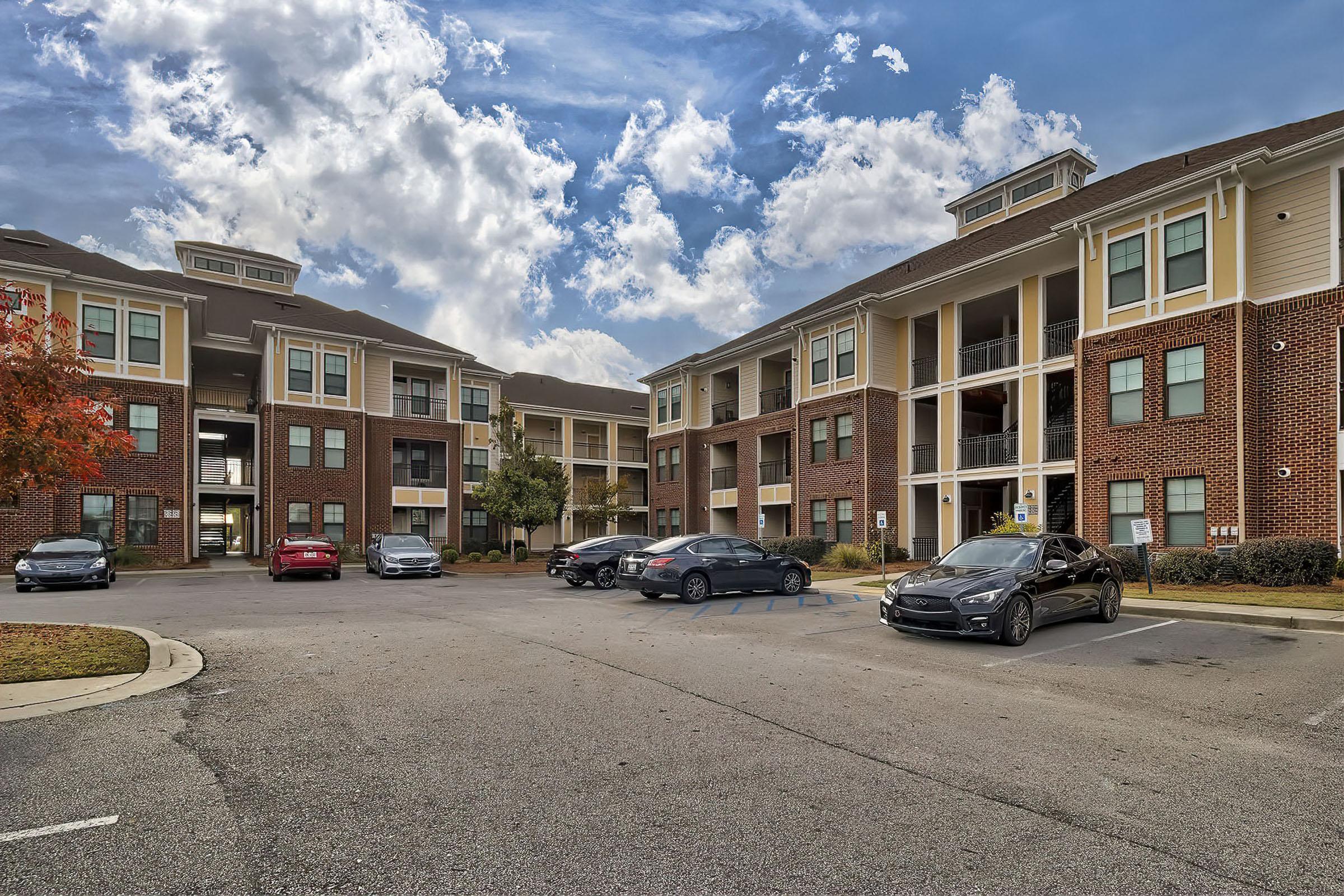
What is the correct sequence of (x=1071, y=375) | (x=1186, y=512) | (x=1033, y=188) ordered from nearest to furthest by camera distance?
(x=1186, y=512) < (x=1071, y=375) < (x=1033, y=188)

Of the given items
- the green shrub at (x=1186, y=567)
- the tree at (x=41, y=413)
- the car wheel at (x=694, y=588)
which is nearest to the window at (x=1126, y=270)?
the green shrub at (x=1186, y=567)

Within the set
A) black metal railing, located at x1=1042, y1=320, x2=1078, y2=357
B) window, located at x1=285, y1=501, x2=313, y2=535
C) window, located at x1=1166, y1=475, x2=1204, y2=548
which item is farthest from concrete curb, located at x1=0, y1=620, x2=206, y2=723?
window, located at x1=285, y1=501, x2=313, y2=535

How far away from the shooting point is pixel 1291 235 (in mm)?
18406

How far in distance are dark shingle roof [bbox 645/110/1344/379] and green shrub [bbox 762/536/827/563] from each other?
28.3 ft

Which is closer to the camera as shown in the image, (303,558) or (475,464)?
(303,558)

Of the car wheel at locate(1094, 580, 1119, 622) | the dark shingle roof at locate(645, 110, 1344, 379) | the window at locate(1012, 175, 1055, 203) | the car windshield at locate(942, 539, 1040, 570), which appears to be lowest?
the car wheel at locate(1094, 580, 1119, 622)

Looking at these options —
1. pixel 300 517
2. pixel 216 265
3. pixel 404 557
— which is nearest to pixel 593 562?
pixel 404 557

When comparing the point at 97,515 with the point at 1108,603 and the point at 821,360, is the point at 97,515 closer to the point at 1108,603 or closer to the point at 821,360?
the point at 821,360

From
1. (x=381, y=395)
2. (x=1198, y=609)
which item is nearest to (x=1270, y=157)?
(x=1198, y=609)

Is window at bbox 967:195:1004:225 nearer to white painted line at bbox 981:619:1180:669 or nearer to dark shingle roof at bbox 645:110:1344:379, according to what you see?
dark shingle roof at bbox 645:110:1344:379

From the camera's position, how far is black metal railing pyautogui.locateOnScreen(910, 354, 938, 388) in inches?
1145

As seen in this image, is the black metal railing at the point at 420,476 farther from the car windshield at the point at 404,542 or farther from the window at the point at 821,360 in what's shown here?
the window at the point at 821,360

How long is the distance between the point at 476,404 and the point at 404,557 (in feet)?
61.2

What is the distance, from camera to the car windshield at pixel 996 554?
1154 centimetres
